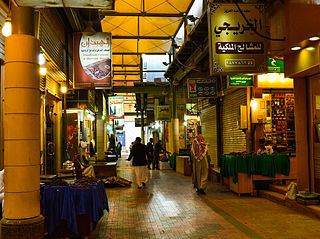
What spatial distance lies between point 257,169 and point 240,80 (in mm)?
3019

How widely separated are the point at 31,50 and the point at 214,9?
536 cm

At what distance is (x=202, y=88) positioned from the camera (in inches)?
582

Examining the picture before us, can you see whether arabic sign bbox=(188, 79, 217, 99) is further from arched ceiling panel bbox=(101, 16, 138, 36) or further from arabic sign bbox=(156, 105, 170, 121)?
arabic sign bbox=(156, 105, 170, 121)

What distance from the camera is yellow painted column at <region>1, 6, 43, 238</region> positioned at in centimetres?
523

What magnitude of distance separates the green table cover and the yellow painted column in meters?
6.69

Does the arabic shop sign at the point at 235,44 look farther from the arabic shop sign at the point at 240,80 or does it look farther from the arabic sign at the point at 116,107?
the arabic sign at the point at 116,107

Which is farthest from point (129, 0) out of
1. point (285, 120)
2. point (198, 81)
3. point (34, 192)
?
point (34, 192)

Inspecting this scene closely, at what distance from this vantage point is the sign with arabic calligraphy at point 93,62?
11641 millimetres

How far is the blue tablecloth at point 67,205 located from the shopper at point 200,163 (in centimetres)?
570

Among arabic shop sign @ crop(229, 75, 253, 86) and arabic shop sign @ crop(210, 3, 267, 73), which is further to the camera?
arabic shop sign @ crop(229, 75, 253, 86)

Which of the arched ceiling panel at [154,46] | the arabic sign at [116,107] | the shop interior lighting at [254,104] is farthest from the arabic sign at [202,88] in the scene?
the arabic sign at [116,107]

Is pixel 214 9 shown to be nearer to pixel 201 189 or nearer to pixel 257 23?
pixel 257 23

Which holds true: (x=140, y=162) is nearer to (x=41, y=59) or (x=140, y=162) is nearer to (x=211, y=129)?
(x=41, y=59)

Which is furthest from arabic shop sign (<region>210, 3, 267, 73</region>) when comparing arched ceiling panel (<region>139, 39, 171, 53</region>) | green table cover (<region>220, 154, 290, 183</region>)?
arched ceiling panel (<region>139, 39, 171, 53</region>)
